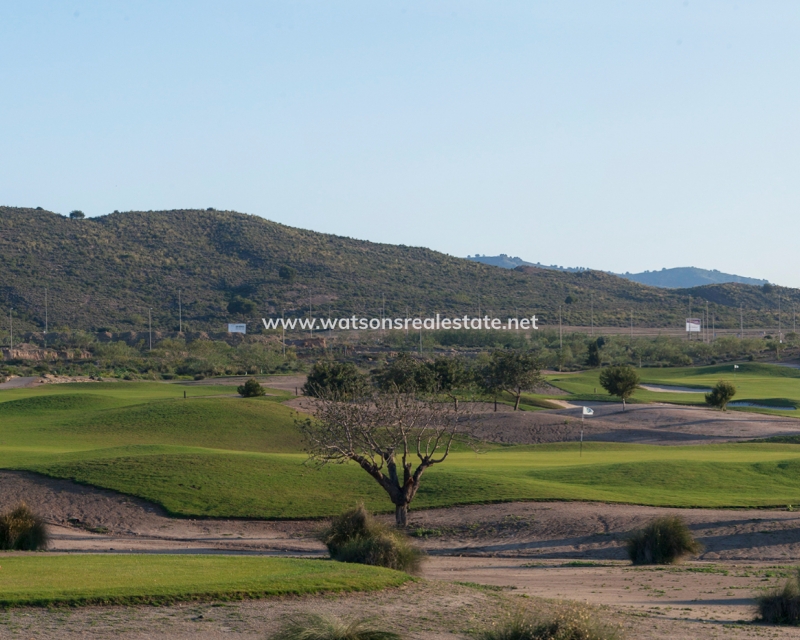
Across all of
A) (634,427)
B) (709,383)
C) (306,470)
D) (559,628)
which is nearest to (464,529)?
(306,470)

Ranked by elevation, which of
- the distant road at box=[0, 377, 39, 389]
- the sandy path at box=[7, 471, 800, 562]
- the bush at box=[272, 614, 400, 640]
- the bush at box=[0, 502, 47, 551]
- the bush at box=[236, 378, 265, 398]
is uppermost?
the bush at box=[236, 378, 265, 398]

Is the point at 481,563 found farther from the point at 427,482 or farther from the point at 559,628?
the point at 559,628

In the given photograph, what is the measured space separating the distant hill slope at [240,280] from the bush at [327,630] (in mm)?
91867

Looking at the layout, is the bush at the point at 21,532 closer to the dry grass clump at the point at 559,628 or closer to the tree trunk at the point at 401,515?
the tree trunk at the point at 401,515

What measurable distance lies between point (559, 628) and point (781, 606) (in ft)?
17.9

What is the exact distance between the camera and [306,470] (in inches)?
1152

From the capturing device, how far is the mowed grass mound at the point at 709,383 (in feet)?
204

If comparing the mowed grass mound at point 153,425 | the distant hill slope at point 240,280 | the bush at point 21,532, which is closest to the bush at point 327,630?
the bush at point 21,532

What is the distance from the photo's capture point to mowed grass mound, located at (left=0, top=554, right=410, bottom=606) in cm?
1314

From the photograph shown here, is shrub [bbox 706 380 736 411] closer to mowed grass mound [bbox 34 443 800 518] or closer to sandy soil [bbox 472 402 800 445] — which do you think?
sandy soil [bbox 472 402 800 445]

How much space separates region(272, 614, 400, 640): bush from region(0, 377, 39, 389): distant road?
57703 millimetres

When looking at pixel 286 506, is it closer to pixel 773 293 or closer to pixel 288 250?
pixel 288 250

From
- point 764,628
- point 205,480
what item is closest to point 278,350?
point 205,480

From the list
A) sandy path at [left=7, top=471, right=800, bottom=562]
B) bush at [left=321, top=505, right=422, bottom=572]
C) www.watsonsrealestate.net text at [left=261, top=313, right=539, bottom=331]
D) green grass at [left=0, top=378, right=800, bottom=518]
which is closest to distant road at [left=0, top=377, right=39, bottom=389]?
green grass at [left=0, top=378, right=800, bottom=518]
